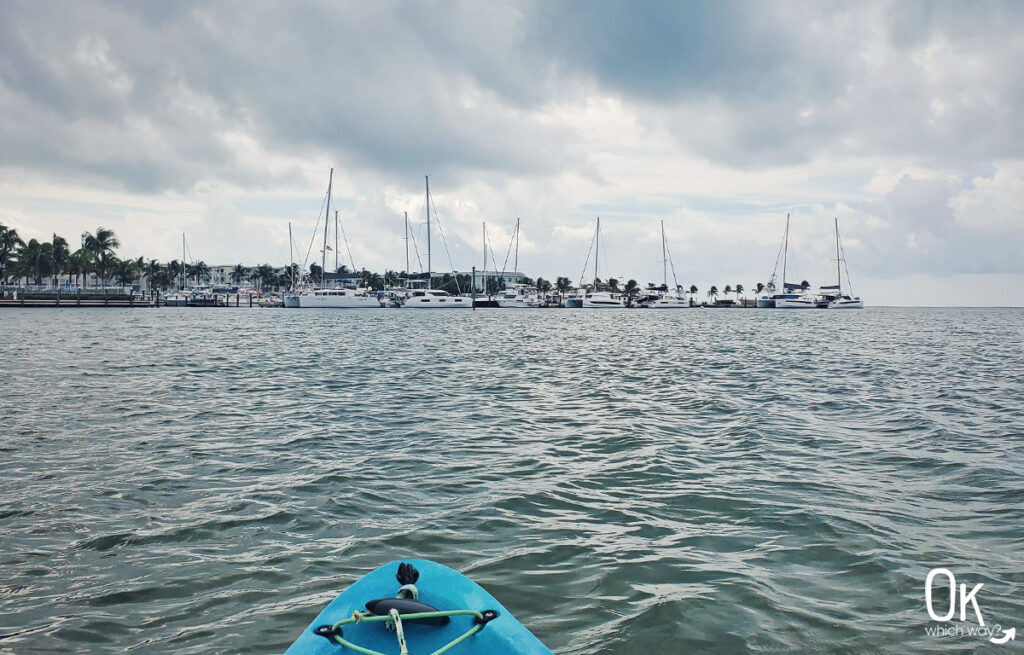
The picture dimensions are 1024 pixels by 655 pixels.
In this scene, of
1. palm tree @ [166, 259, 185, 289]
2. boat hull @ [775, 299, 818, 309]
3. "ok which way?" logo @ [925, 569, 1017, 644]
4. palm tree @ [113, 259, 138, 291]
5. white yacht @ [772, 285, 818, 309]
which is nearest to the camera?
"ok which way?" logo @ [925, 569, 1017, 644]

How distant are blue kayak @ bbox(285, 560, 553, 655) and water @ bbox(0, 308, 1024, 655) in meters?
1.48

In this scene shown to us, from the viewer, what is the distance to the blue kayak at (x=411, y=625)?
379 centimetres

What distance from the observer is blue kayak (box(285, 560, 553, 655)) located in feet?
12.4

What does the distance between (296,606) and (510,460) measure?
5.83 metres

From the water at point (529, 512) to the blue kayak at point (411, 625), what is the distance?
4.87 ft

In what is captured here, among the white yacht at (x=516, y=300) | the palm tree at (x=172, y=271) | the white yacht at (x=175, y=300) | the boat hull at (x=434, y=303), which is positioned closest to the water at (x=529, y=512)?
the boat hull at (x=434, y=303)

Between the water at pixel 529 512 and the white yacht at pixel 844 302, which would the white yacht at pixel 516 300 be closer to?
the white yacht at pixel 844 302

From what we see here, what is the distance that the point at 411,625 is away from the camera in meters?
3.97

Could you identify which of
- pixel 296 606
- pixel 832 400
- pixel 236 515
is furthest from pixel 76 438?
pixel 832 400

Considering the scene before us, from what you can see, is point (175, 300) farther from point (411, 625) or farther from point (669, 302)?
point (411, 625)

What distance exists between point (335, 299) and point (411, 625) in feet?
453

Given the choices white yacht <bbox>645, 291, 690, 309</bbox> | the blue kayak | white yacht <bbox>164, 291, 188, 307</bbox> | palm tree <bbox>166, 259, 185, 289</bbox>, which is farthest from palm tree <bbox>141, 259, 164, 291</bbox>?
the blue kayak

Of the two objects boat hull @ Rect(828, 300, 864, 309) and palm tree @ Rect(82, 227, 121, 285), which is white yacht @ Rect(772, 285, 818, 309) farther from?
palm tree @ Rect(82, 227, 121, 285)

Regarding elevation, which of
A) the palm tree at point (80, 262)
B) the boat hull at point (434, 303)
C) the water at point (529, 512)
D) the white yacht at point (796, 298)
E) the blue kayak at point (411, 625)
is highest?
the palm tree at point (80, 262)
